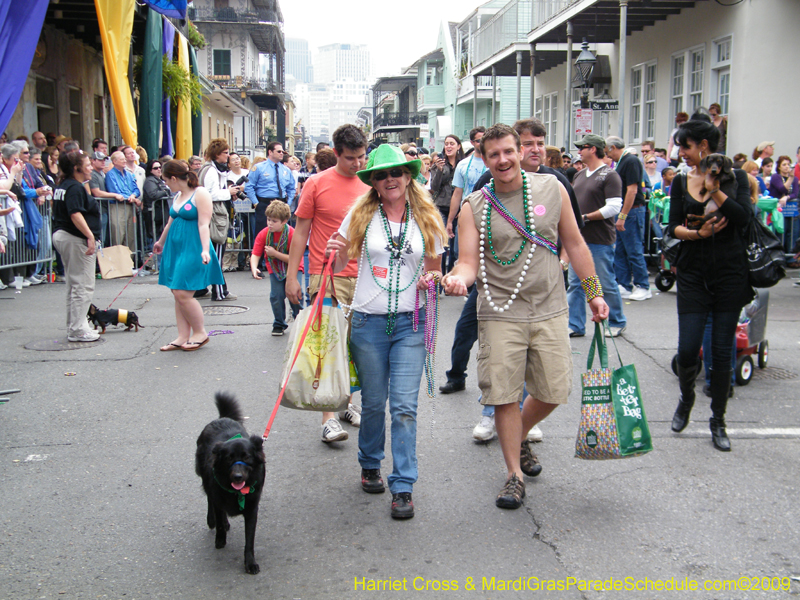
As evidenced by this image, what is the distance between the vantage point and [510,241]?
3.94m

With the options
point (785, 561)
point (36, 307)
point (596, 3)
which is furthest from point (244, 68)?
point (785, 561)

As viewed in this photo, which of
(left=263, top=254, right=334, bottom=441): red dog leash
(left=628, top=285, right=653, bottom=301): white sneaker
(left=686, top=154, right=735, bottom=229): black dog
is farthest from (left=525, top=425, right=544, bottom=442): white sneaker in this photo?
(left=628, top=285, right=653, bottom=301): white sneaker

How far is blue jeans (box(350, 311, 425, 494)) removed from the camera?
393cm

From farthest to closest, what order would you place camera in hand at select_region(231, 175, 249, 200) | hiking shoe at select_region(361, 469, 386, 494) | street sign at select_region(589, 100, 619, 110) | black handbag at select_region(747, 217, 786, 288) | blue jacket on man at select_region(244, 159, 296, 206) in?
street sign at select_region(589, 100, 619, 110), camera in hand at select_region(231, 175, 249, 200), blue jacket on man at select_region(244, 159, 296, 206), black handbag at select_region(747, 217, 786, 288), hiking shoe at select_region(361, 469, 386, 494)

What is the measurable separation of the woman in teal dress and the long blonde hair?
12.8ft

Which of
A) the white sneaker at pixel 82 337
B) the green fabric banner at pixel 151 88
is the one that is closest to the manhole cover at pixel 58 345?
the white sneaker at pixel 82 337

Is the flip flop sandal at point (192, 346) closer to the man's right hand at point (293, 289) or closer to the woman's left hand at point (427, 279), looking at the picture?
the man's right hand at point (293, 289)

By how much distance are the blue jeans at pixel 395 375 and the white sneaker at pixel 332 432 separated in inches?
37.0

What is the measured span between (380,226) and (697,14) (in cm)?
1511

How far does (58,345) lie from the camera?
7.98 meters

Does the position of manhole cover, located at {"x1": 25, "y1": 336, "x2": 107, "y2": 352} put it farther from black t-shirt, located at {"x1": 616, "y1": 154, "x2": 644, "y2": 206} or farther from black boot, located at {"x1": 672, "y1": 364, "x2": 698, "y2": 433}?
black t-shirt, located at {"x1": 616, "y1": 154, "x2": 644, "y2": 206}

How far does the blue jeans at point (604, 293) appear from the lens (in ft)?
25.6

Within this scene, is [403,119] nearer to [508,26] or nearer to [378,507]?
[508,26]

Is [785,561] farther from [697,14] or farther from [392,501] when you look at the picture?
[697,14]
